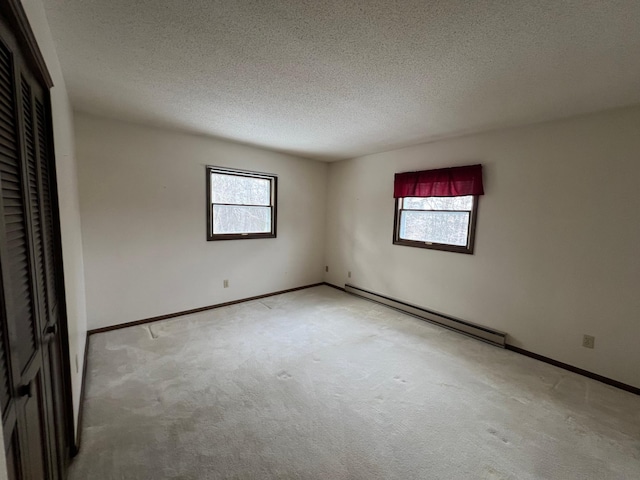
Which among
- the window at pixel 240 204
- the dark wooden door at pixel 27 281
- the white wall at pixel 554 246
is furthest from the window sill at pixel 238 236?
the dark wooden door at pixel 27 281

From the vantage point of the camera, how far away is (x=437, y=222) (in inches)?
142

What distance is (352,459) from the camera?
158 cm

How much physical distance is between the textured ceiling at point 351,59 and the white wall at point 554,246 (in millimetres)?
336

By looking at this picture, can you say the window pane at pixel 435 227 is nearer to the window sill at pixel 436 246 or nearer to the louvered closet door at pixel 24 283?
the window sill at pixel 436 246

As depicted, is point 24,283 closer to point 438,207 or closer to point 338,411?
point 338,411

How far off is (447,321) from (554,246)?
1409 millimetres

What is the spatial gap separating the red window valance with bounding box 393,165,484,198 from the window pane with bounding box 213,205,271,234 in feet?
6.77

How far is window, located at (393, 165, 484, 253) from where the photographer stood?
322 centimetres

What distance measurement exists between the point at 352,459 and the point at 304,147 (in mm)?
3596

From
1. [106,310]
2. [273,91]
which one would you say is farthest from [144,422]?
[273,91]

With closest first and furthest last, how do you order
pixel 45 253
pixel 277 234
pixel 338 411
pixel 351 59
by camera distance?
pixel 45 253 → pixel 351 59 → pixel 338 411 → pixel 277 234

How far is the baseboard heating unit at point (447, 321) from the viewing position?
119 inches

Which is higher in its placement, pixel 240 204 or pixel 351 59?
pixel 351 59

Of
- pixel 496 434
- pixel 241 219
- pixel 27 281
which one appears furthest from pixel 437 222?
pixel 27 281
